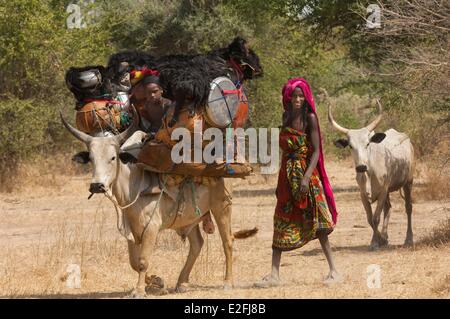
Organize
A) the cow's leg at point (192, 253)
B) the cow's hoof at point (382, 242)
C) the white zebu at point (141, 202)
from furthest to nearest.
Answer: the cow's hoof at point (382, 242) → the cow's leg at point (192, 253) → the white zebu at point (141, 202)

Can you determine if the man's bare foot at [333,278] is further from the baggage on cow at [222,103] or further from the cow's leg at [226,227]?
the baggage on cow at [222,103]

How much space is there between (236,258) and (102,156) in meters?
3.65

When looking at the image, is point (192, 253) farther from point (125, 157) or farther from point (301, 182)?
point (125, 157)

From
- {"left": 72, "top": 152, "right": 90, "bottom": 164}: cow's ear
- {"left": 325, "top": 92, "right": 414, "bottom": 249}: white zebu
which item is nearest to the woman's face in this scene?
{"left": 72, "top": 152, "right": 90, "bottom": 164}: cow's ear

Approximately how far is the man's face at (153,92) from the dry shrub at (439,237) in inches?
164

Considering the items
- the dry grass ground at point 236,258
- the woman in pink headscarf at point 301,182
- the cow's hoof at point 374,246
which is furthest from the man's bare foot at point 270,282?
the cow's hoof at point 374,246

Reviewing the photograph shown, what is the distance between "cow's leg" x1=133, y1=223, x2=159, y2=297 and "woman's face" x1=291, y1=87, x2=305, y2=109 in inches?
65.6

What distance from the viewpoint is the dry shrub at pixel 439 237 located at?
1196 cm

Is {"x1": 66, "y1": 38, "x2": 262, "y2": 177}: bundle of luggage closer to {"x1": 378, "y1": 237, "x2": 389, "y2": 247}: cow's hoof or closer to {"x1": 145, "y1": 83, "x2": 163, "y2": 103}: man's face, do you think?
{"x1": 145, "y1": 83, "x2": 163, "y2": 103}: man's face

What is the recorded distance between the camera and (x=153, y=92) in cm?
941

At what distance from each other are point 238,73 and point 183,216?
4.72 feet

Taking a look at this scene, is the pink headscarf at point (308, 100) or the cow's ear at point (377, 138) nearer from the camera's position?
the pink headscarf at point (308, 100)

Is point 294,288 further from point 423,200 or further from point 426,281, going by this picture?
point 423,200
